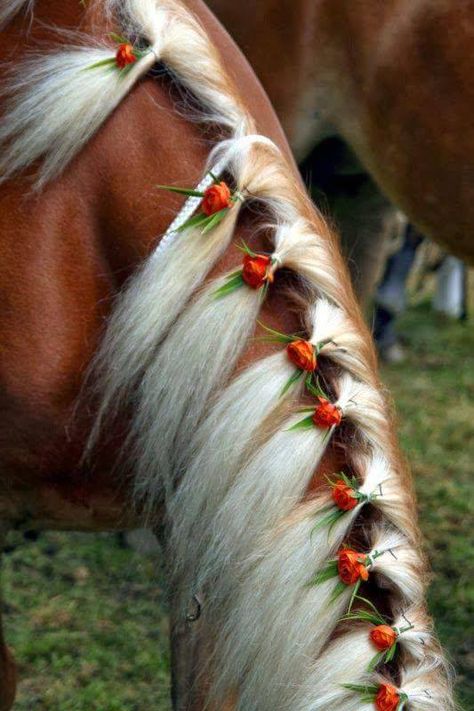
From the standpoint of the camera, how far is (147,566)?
2572mm

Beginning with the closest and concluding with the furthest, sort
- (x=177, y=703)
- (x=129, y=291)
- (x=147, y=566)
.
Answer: (x=129, y=291), (x=177, y=703), (x=147, y=566)

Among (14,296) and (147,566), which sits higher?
(14,296)

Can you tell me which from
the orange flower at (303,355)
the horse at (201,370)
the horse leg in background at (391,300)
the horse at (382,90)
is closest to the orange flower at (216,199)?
the horse at (201,370)

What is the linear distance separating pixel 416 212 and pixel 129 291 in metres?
1.06

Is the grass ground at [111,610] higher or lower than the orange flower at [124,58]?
lower

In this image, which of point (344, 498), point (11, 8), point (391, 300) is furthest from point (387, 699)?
point (391, 300)

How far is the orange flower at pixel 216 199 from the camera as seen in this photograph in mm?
1212

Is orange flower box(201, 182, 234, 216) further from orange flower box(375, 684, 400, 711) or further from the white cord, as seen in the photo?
orange flower box(375, 684, 400, 711)

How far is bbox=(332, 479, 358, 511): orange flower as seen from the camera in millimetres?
1135

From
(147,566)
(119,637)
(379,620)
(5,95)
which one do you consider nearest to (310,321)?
(379,620)

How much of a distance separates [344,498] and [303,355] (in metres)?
0.14

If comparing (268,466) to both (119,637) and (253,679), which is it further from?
(119,637)

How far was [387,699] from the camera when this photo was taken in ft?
3.52

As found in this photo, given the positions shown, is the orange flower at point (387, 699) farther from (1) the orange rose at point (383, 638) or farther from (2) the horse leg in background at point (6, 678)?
(2) the horse leg in background at point (6, 678)
